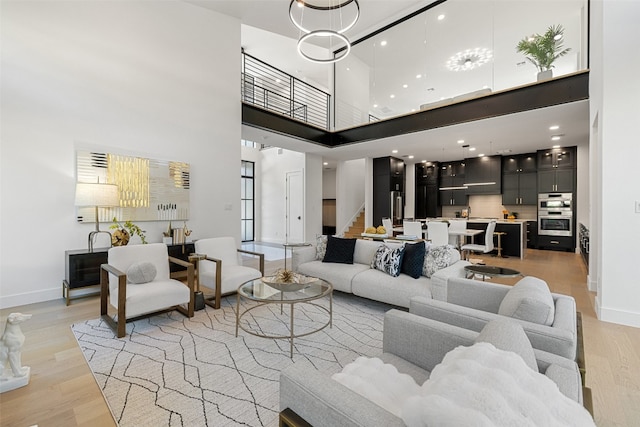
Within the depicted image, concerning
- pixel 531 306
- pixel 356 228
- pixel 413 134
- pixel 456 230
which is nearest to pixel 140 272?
pixel 531 306

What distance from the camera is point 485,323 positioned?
62.3 inches

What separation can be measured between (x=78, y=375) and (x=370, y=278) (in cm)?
275

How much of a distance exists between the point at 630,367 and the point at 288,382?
2.92 meters

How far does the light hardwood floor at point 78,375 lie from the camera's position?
1.76m

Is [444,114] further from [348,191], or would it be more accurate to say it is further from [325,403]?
[325,403]

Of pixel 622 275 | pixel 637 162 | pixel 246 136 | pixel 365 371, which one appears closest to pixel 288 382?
pixel 365 371

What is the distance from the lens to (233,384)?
204cm

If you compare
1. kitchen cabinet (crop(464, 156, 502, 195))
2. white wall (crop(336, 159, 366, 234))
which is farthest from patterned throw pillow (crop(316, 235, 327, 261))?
kitchen cabinet (crop(464, 156, 502, 195))

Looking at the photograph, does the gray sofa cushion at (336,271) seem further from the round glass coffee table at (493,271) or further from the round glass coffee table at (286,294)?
the round glass coffee table at (493,271)

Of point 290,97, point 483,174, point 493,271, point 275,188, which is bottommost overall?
point 493,271

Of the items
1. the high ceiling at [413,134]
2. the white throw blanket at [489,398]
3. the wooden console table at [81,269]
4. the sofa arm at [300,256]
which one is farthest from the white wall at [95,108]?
the white throw blanket at [489,398]

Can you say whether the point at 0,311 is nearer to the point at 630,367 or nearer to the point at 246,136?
the point at 246,136

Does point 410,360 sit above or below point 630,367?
above

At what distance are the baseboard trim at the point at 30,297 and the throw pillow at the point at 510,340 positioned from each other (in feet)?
16.5
